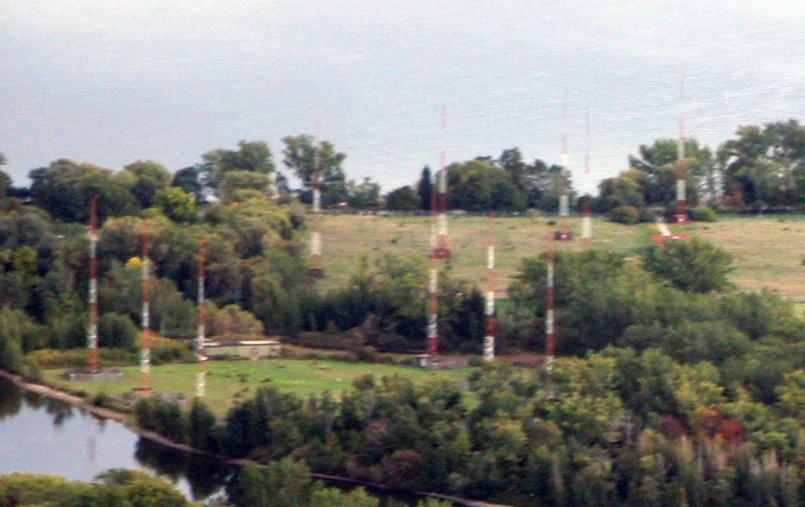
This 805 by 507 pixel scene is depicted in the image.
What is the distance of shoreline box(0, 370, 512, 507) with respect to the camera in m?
10.7

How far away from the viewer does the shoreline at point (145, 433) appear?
10680 millimetres

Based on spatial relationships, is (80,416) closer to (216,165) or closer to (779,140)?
(216,165)

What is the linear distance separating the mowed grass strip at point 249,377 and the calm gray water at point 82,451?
63 cm

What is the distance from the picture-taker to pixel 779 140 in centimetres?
2469

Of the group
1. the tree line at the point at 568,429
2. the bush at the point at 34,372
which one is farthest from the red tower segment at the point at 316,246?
the tree line at the point at 568,429

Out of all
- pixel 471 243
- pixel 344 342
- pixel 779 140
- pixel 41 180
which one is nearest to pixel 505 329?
pixel 344 342

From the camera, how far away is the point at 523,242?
19594 mm

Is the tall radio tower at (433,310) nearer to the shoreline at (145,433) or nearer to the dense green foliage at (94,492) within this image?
the shoreline at (145,433)

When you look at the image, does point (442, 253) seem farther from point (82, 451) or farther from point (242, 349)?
point (82, 451)

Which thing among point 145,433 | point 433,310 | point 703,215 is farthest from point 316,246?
point 145,433

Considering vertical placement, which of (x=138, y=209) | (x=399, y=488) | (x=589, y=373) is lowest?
(x=399, y=488)

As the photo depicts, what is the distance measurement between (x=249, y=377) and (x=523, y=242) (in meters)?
6.38

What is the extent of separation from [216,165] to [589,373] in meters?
14.4

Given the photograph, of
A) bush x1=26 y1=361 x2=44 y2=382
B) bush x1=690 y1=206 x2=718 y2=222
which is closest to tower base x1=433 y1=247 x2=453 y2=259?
bush x1=690 y1=206 x2=718 y2=222
